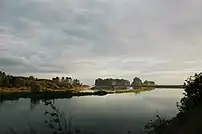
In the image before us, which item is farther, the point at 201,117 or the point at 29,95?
the point at 29,95

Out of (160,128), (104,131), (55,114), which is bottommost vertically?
(104,131)

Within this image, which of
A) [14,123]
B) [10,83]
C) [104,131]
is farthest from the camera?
[10,83]

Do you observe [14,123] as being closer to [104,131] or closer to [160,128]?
[104,131]

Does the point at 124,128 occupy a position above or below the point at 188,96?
below

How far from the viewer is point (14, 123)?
154ft

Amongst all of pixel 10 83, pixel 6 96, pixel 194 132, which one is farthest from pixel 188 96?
pixel 10 83

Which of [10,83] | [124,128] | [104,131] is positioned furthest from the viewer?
[10,83]

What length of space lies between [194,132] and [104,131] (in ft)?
92.8

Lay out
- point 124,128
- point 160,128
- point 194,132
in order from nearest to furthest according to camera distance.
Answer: point 194,132, point 160,128, point 124,128

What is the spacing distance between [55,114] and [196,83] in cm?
1164

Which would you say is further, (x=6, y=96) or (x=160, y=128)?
(x=6, y=96)

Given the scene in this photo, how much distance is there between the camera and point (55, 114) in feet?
21.1

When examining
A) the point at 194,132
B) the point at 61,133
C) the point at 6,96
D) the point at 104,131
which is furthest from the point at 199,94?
the point at 6,96

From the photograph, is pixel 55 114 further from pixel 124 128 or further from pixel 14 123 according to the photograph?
pixel 14 123
